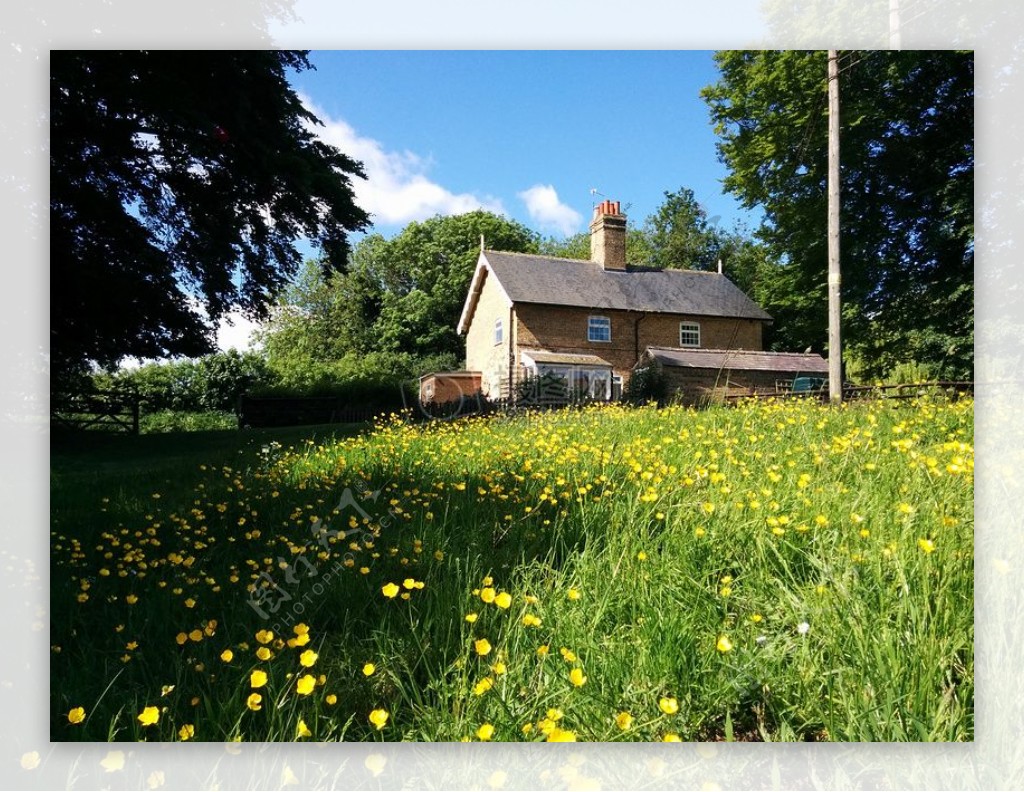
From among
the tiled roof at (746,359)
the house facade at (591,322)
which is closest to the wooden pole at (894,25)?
the house facade at (591,322)

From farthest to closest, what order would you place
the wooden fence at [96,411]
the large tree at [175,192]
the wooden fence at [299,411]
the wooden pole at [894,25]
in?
the wooden fence at [299,411] < the wooden fence at [96,411] < the large tree at [175,192] < the wooden pole at [894,25]

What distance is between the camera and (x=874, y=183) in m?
3.38

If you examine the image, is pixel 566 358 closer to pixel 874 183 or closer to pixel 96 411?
pixel 874 183

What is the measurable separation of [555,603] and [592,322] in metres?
10.9

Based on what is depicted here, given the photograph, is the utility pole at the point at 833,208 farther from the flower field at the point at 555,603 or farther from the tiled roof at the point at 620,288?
the tiled roof at the point at 620,288

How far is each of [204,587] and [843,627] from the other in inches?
93.1

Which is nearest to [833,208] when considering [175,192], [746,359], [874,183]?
[874,183]

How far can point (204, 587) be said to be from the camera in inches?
95.7

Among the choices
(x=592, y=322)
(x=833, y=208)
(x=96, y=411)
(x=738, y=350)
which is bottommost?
(x=96, y=411)

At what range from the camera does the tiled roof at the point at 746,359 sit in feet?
34.1

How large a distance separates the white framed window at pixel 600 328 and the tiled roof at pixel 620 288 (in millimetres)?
431

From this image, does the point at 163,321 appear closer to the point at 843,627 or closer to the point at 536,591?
the point at 536,591

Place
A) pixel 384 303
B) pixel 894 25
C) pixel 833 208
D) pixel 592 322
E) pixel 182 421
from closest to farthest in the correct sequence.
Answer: pixel 894 25 → pixel 833 208 → pixel 384 303 → pixel 182 421 → pixel 592 322

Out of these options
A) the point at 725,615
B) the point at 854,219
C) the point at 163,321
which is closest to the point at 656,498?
the point at 725,615
